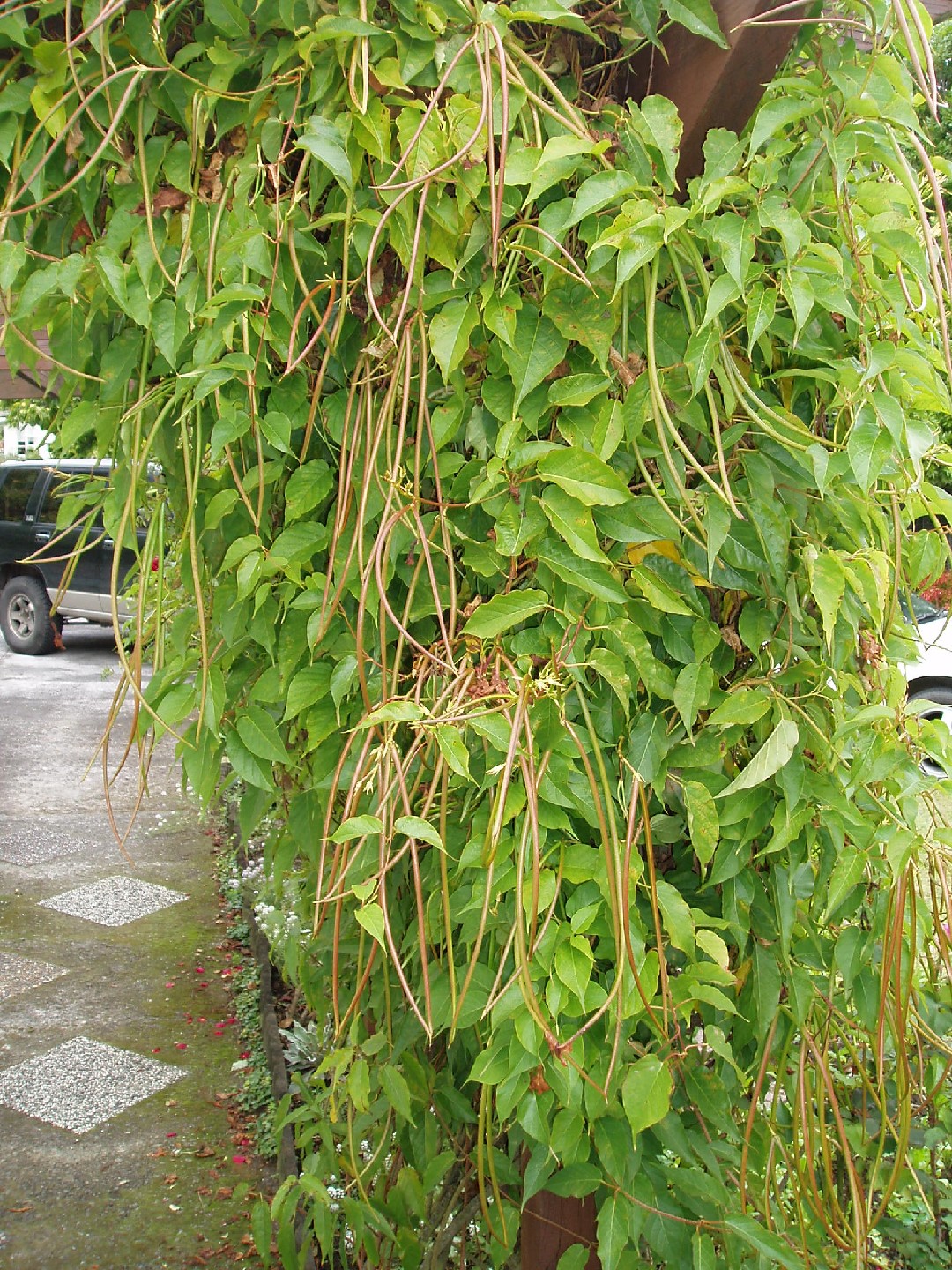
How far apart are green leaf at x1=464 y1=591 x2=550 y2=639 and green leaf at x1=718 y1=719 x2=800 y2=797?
0.32 metres

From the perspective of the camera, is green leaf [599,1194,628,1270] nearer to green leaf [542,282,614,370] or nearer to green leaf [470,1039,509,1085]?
green leaf [470,1039,509,1085]

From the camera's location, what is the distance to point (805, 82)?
1170 millimetres

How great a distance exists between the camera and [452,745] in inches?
47.3

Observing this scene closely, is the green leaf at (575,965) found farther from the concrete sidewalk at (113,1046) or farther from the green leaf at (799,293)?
the concrete sidewalk at (113,1046)

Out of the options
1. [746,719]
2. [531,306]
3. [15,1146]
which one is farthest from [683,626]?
[15,1146]

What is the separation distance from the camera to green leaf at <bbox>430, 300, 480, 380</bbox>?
127 centimetres

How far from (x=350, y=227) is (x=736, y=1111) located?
4.69 ft

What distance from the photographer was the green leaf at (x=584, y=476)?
1.23 m

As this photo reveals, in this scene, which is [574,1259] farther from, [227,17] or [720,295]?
[227,17]

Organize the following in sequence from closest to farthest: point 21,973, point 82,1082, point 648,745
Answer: point 648,745
point 82,1082
point 21,973

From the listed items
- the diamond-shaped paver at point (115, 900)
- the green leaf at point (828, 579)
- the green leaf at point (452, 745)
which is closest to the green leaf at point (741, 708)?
the green leaf at point (828, 579)

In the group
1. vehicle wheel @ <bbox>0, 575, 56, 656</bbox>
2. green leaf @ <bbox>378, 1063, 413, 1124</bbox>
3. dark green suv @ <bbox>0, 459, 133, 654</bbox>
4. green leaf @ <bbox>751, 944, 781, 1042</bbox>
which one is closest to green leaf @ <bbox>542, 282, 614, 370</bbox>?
green leaf @ <bbox>751, 944, 781, 1042</bbox>

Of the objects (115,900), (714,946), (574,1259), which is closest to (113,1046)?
(115,900)

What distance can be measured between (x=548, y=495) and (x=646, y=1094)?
74 centimetres
